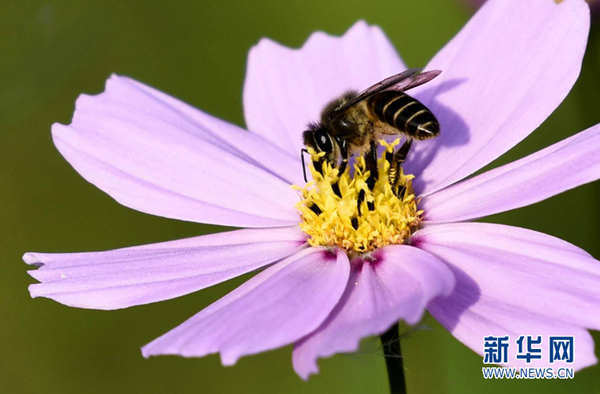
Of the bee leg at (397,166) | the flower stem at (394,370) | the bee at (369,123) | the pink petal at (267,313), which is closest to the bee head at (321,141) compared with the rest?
the bee at (369,123)

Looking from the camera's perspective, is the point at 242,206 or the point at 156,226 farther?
the point at 156,226

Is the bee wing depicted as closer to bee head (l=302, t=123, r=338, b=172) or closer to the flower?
bee head (l=302, t=123, r=338, b=172)

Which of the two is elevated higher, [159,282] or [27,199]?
[27,199]

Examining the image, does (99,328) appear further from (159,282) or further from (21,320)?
(159,282)

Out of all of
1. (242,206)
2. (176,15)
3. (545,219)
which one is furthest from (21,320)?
(545,219)

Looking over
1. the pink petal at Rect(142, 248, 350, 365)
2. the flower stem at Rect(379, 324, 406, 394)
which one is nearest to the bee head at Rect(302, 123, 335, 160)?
the pink petal at Rect(142, 248, 350, 365)
